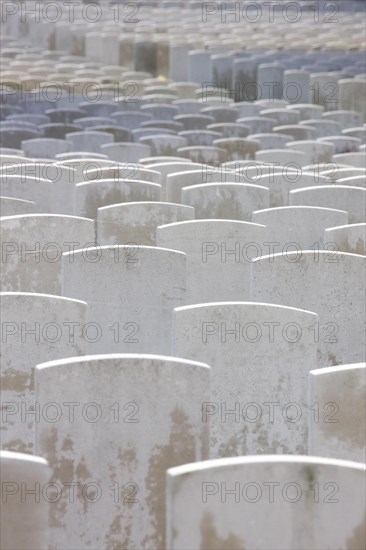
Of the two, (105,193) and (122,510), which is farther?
(105,193)

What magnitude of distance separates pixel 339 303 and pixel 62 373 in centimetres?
169

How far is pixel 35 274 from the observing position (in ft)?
16.5

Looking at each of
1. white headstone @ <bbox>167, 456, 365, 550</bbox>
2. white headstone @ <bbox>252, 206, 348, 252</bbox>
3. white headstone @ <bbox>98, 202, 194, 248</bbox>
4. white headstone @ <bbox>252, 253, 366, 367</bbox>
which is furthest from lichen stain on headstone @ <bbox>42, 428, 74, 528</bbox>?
white headstone @ <bbox>252, 206, 348, 252</bbox>

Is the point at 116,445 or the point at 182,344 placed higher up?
the point at 182,344

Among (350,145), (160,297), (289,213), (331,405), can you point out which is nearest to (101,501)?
(331,405)

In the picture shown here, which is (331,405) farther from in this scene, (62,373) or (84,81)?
(84,81)

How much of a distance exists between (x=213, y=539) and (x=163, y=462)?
0.57 metres

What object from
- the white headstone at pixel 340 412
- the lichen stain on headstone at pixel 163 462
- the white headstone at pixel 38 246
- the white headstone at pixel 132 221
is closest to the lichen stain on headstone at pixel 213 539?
the lichen stain on headstone at pixel 163 462

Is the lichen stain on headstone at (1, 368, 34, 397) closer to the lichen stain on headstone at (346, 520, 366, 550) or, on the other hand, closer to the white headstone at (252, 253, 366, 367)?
the white headstone at (252, 253, 366, 367)

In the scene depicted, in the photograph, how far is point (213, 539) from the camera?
106 inches

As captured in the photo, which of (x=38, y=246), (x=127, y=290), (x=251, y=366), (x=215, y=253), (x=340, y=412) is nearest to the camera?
(x=340, y=412)

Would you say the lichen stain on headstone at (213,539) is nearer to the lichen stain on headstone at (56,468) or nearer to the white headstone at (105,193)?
the lichen stain on headstone at (56,468)

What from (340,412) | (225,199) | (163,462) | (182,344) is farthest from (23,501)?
(225,199)

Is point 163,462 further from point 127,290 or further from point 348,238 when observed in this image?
point 348,238
